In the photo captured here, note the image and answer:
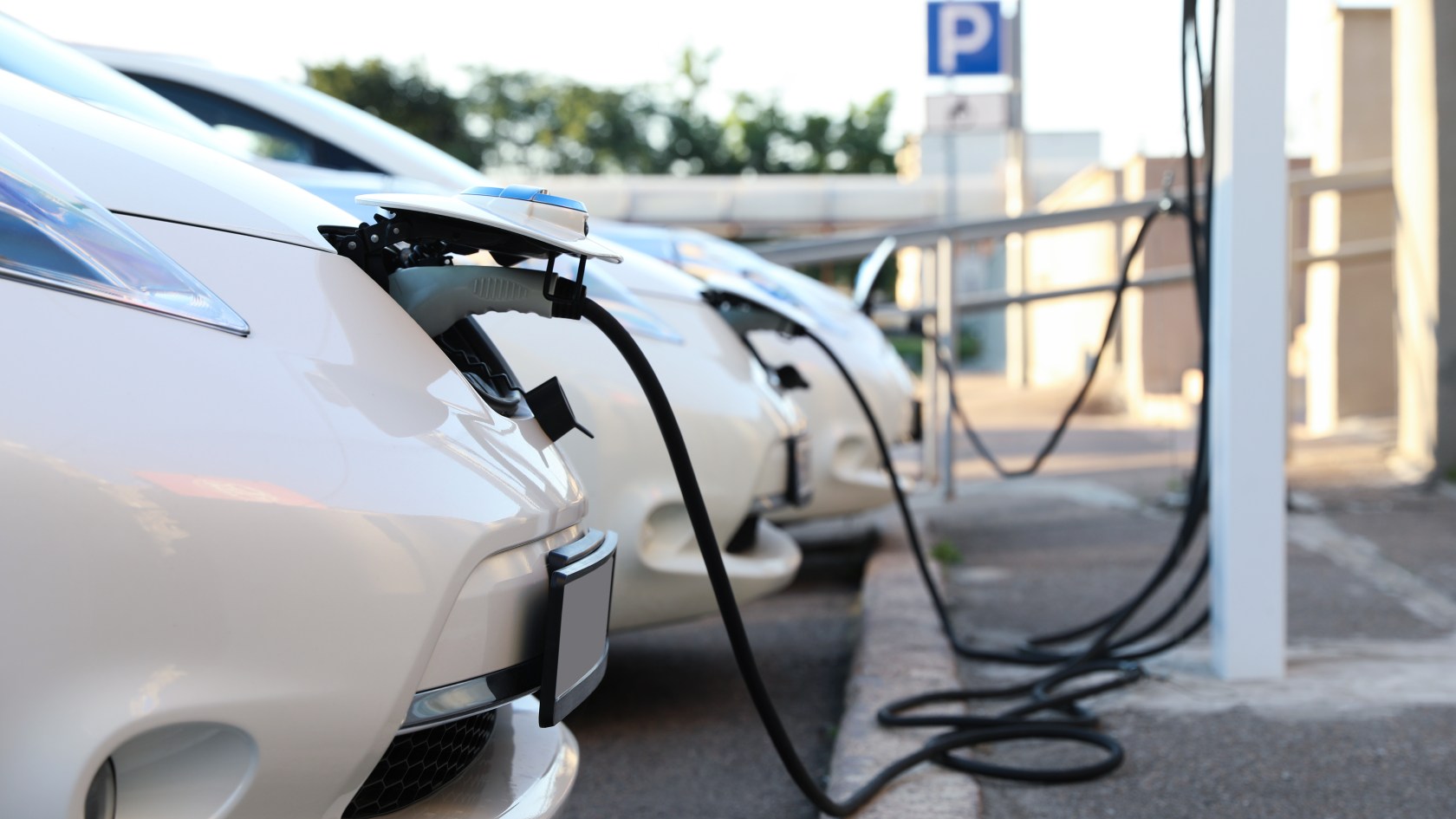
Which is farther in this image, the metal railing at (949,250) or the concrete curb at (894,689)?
the metal railing at (949,250)

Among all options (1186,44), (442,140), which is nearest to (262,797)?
(1186,44)

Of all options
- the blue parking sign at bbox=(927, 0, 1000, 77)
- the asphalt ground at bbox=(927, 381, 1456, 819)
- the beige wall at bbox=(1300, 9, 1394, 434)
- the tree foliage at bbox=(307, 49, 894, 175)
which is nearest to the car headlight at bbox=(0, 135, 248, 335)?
the asphalt ground at bbox=(927, 381, 1456, 819)

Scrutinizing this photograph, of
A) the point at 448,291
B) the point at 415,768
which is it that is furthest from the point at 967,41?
the point at 415,768

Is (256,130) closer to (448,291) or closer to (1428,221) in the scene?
Result: (448,291)

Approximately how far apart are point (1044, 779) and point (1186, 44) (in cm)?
188

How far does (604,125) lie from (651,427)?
4625 cm

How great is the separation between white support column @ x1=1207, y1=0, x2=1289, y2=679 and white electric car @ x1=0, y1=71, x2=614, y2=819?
207 centimetres

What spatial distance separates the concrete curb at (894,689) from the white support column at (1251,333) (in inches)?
28.3

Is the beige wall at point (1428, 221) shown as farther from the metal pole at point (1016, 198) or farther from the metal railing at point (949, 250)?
the metal pole at point (1016, 198)

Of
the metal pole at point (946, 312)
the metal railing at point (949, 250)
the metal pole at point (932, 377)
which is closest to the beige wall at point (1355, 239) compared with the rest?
the metal railing at point (949, 250)

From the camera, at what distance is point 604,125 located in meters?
47.5

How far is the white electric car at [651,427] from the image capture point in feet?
8.13

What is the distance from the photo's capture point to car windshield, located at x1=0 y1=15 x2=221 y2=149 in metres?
2.40

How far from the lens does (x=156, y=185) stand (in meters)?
1.41
